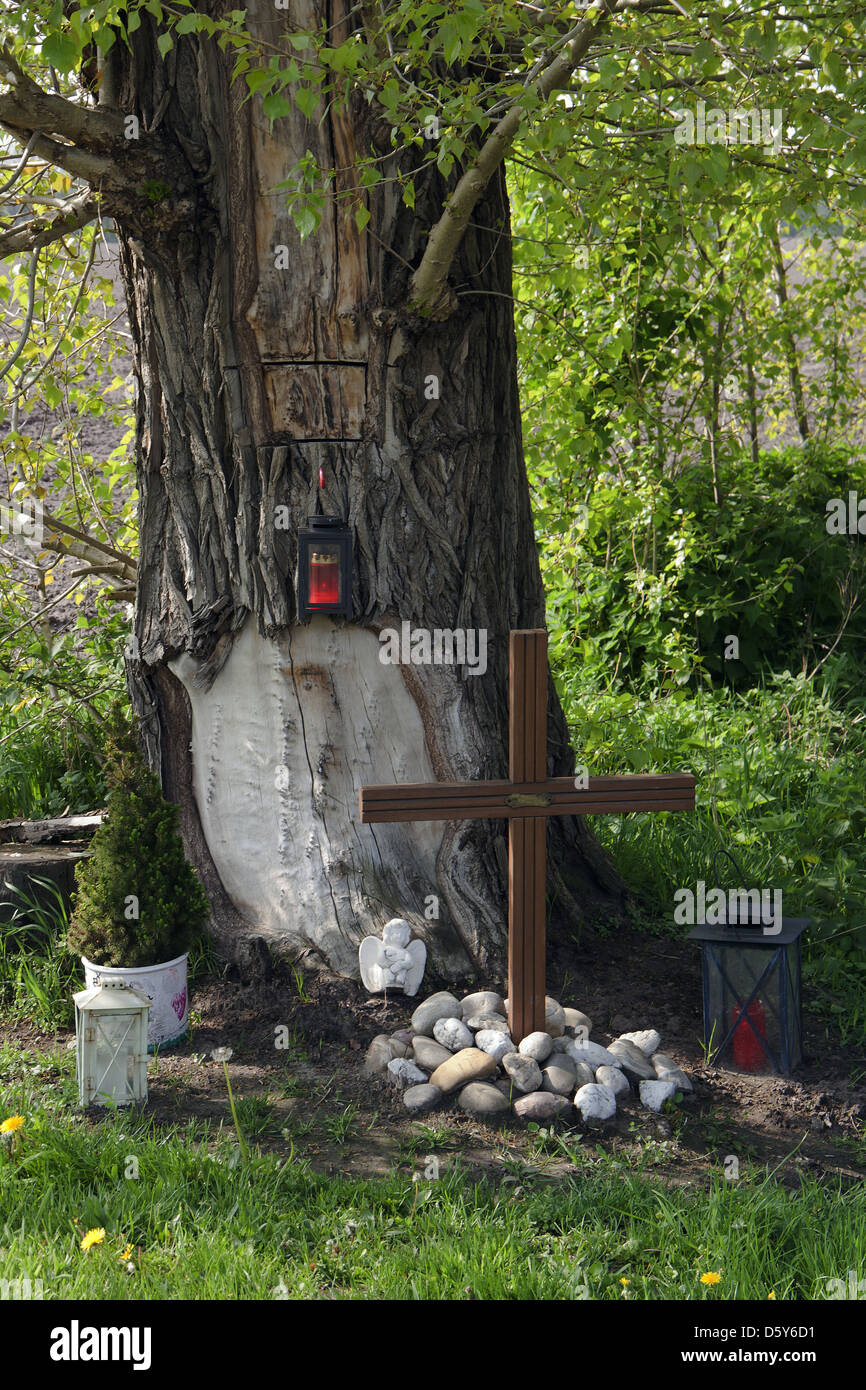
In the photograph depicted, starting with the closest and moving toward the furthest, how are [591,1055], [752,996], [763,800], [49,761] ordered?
[591,1055]
[752,996]
[763,800]
[49,761]

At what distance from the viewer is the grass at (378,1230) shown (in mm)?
2760

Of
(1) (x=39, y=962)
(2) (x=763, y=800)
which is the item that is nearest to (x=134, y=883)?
(1) (x=39, y=962)

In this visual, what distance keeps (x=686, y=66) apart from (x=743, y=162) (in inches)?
14.6

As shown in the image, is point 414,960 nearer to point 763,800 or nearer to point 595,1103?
point 595,1103

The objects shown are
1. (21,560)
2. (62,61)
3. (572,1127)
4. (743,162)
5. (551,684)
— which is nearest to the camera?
(62,61)

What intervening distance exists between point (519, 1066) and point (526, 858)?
61cm

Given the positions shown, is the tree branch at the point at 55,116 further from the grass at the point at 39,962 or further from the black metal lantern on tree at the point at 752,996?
the black metal lantern on tree at the point at 752,996

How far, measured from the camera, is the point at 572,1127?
11.6 feet

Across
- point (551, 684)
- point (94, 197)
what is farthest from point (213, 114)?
point (551, 684)

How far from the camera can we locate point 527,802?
3811 mm

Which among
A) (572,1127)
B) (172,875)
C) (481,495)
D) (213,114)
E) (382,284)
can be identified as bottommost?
(572,1127)

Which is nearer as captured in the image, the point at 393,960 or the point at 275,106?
the point at 275,106

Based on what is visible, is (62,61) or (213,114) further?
(213,114)

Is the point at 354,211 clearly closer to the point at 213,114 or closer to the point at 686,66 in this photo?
the point at 213,114
